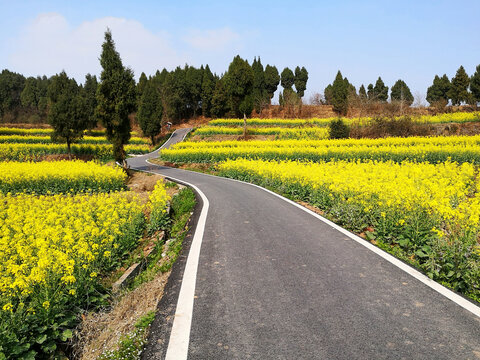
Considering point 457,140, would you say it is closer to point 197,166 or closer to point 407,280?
point 197,166

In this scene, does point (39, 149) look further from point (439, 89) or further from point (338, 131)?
point (439, 89)

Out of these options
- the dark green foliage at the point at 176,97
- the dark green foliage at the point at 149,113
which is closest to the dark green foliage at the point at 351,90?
the dark green foliage at the point at 149,113

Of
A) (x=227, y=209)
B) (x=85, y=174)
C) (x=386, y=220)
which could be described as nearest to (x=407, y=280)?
(x=386, y=220)

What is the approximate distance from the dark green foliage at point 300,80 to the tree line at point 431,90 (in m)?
7.43

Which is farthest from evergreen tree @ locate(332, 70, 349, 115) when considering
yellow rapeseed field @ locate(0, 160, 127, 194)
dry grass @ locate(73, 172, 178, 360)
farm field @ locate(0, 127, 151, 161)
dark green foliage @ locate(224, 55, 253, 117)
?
dry grass @ locate(73, 172, 178, 360)

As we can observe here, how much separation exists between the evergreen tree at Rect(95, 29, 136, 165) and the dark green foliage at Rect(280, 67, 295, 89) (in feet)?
227

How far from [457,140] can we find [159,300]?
29542 millimetres

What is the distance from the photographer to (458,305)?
3621mm

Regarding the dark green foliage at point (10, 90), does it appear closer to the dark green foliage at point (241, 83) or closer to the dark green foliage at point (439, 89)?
the dark green foliage at point (241, 83)

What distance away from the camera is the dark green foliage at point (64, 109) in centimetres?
3325

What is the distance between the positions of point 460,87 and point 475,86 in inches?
140

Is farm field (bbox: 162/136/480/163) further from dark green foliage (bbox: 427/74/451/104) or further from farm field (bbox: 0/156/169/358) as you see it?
dark green foliage (bbox: 427/74/451/104)

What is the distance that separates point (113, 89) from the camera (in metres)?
24.7

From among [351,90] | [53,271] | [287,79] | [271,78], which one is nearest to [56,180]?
[53,271]
